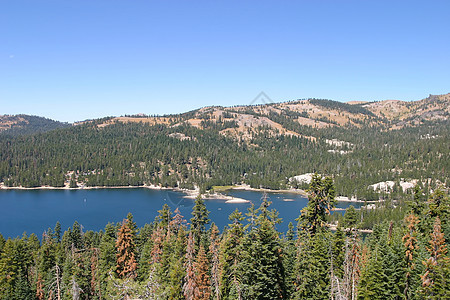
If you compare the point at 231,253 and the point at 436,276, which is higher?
the point at 231,253

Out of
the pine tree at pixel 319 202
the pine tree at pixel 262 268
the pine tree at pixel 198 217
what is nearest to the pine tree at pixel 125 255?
the pine tree at pixel 198 217

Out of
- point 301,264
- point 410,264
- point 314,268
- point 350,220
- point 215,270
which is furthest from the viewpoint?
point 350,220

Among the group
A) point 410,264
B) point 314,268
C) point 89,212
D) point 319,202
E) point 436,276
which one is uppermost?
point 319,202

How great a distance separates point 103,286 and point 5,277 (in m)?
20.7

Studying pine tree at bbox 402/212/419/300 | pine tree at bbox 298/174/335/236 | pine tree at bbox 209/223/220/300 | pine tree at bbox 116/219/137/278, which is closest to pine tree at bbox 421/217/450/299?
pine tree at bbox 402/212/419/300

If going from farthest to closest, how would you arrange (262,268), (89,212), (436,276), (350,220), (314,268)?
(89,212)
(350,220)
(314,268)
(436,276)
(262,268)

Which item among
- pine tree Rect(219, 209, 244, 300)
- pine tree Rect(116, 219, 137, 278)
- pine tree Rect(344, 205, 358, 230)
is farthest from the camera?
pine tree Rect(116, 219, 137, 278)

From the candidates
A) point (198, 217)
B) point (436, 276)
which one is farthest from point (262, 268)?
point (198, 217)

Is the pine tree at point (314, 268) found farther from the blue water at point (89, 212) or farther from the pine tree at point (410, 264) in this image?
the blue water at point (89, 212)

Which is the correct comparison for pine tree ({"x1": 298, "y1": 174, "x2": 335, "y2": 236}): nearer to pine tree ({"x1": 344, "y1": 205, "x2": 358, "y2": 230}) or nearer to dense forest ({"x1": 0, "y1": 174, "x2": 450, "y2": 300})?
dense forest ({"x1": 0, "y1": 174, "x2": 450, "y2": 300})

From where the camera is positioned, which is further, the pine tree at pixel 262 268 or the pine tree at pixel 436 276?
the pine tree at pixel 436 276

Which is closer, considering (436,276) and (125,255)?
(436,276)

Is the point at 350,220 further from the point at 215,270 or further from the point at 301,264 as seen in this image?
the point at 215,270

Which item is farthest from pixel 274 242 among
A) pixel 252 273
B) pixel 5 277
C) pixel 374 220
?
pixel 374 220
